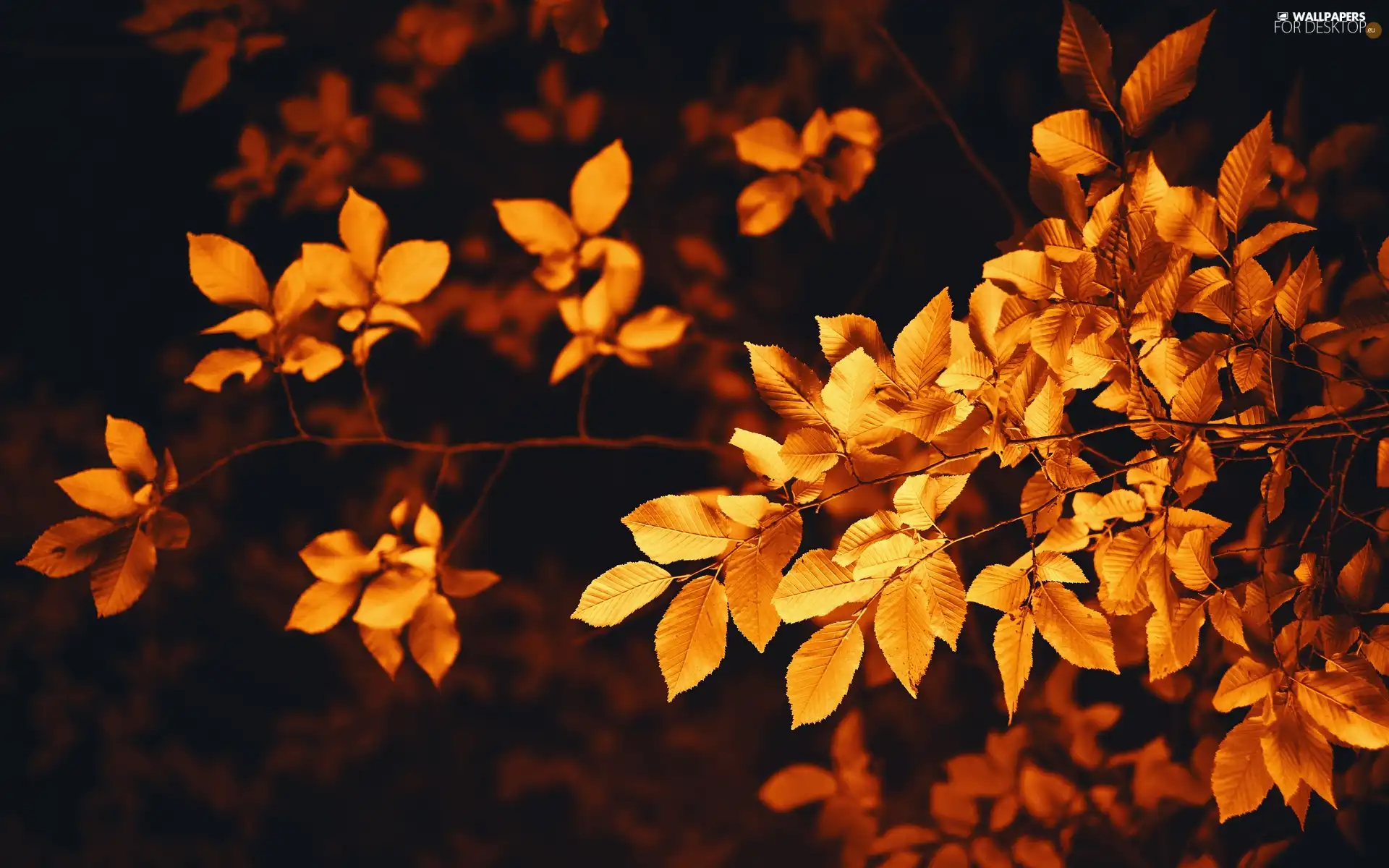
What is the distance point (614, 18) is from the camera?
4.35 feet

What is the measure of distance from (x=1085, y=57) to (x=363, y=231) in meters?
0.90

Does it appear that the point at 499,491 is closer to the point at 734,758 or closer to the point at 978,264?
the point at 734,758

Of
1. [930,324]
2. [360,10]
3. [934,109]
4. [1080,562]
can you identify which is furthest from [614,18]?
[1080,562]

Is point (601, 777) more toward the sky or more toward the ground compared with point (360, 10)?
more toward the ground

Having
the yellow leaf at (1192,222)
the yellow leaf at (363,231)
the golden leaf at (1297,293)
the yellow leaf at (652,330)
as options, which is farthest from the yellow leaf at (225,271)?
the golden leaf at (1297,293)

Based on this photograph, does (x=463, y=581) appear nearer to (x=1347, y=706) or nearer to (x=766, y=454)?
(x=766, y=454)

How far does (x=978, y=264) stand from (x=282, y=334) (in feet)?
3.60

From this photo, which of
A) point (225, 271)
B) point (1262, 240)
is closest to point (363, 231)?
point (225, 271)

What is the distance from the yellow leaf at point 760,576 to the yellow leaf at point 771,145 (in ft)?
2.55

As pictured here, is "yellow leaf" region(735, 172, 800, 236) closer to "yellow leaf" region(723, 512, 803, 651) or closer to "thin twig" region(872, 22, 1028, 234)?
"thin twig" region(872, 22, 1028, 234)

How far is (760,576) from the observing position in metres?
0.66

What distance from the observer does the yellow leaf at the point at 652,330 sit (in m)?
1.24

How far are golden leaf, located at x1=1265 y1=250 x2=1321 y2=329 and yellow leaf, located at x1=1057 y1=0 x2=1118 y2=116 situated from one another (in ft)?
Answer: 0.77

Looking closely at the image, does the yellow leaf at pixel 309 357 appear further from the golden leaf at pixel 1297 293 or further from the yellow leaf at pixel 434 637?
the golden leaf at pixel 1297 293
